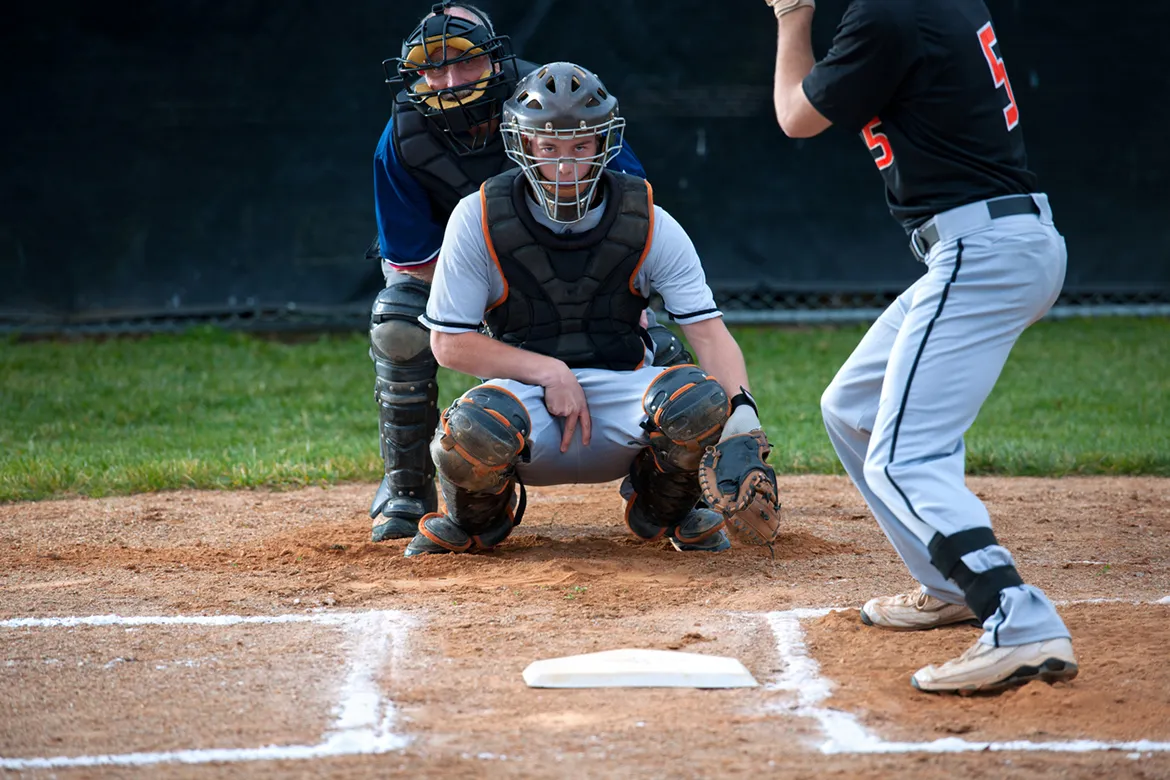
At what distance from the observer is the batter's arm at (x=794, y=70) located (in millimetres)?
3203

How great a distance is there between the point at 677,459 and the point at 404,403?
43.0 inches

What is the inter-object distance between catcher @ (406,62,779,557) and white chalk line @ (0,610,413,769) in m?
0.70

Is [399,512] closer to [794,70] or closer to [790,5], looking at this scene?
[794,70]

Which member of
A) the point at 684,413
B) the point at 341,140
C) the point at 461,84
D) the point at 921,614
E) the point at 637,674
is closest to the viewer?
the point at 637,674

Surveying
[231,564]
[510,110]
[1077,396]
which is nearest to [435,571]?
[231,564]

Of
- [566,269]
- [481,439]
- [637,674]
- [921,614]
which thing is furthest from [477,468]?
[921,614]

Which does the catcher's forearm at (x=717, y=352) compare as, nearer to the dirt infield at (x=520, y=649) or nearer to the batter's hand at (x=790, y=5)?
the dirt infield at (x=520, y=649)

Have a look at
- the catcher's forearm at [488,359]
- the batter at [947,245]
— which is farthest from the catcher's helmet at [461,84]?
the batter at [947,245]

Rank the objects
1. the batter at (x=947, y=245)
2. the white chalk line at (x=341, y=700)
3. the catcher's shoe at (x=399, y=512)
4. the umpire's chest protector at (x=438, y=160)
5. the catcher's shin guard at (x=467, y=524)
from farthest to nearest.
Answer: the umpire's chest protector at (x=438, y=160)
the catcher's shoe at (x=399, y=512)
the catcher's shin guard at (x=467, y=524)
the batter at (x=947, y=245)
the white chalk line at (x=341, y=700)

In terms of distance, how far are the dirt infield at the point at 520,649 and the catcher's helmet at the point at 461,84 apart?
1477mm

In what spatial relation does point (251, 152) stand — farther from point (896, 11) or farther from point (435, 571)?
point (896, 11)

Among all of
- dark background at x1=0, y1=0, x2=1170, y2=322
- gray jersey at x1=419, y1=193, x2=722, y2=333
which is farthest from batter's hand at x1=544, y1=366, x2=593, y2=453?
dark background at x1=0, y1=0, x2=1170, y2=322

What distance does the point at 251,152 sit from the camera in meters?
9.18

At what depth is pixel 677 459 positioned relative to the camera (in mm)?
4145
